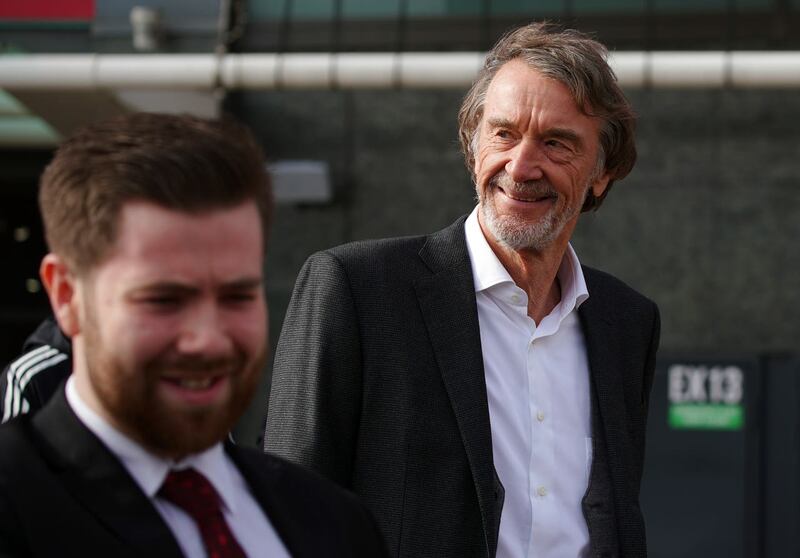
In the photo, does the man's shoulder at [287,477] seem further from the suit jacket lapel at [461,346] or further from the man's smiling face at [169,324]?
the suit jacket lapel at [461,346]

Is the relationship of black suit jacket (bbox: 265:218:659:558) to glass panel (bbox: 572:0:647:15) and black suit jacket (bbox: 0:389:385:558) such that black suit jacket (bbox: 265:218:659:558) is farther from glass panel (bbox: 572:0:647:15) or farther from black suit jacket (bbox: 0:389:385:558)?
glass panel (bbox: 572:0:647:15)

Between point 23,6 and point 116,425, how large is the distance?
30.1 ft

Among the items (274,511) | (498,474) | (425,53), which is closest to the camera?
(274,511)

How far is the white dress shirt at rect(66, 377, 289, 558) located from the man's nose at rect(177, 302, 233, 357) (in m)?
0.12

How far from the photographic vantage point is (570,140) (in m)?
2.86

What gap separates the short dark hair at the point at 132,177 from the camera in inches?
56.2

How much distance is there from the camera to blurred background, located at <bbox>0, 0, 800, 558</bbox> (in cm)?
852

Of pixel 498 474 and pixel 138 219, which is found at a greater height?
pixel 138 219

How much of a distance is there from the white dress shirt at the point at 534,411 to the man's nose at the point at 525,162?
15cm

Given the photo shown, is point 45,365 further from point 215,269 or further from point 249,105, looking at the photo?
point 249,105

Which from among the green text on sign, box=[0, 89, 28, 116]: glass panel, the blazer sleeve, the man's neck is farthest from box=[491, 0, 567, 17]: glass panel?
the blazer sleeve

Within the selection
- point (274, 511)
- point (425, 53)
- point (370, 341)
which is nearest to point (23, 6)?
point (425, 53)

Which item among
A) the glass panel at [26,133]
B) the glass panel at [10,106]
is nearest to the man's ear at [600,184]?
the glass panel at [10,106]

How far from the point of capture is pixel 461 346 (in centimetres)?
269
